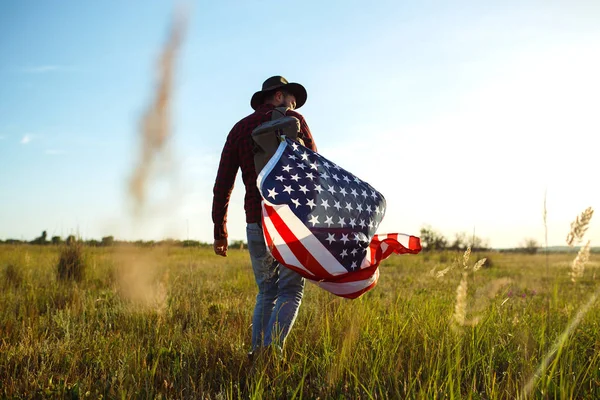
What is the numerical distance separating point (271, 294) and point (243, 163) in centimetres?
107

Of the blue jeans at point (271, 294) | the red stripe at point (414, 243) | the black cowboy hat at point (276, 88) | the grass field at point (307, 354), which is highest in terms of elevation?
the black cowboy hat at point (276, 88)

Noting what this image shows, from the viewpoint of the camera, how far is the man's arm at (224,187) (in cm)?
387

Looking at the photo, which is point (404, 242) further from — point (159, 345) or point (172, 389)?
point (159, 345)

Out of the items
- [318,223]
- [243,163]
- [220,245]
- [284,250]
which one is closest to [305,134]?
[243,163]

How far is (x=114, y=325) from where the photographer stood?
500 cm

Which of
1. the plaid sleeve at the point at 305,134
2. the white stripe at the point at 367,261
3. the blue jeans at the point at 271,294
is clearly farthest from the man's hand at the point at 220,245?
the white stripe at the point at 367,261

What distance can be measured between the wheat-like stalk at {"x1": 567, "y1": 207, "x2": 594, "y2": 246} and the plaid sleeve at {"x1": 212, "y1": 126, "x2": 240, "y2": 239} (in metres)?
2.42

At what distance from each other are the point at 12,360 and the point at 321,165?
112 inches

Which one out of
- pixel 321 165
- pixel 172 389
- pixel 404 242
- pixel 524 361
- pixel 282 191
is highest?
pixel 321 165

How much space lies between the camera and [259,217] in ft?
12.2

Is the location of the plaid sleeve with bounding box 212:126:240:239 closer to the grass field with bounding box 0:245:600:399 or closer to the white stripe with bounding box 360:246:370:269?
the grass field with bounding box 0:245:600:399

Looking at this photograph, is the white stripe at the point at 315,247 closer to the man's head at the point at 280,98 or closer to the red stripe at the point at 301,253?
the red stripe at the point at 301,253

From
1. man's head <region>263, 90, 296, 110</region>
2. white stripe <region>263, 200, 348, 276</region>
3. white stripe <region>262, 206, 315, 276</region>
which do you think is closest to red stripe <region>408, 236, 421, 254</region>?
white stripe <region>263, 200, 348, 276</region>

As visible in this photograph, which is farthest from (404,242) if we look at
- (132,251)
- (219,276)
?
(219,276)
